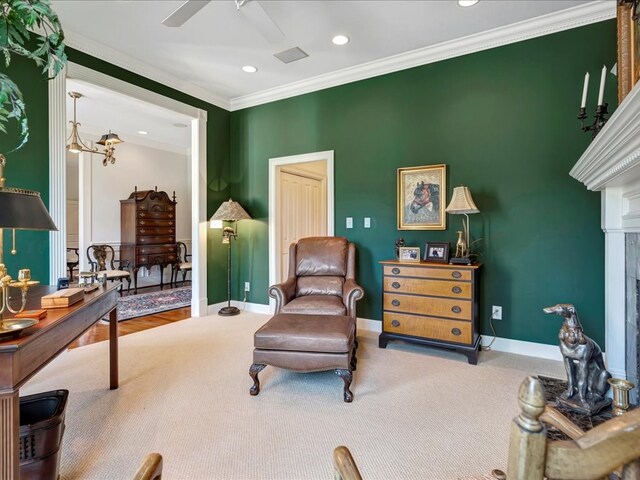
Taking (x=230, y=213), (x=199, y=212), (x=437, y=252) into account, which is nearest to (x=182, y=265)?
(x=199, y=212)

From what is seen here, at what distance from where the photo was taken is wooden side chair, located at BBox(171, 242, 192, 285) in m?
6.67

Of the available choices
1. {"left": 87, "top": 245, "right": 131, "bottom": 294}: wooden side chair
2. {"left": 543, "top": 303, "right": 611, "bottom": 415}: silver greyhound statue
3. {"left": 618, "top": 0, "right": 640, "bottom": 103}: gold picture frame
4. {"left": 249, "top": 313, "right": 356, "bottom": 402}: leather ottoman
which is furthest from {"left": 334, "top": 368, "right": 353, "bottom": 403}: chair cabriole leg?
{"left": 87, "top": 245, "right": 131, "bottom": 294}: wooden side chair

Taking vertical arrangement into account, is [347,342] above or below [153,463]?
below

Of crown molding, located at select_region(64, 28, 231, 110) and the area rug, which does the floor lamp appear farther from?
crown molding, located at select_region(64, 28, 231, 110)

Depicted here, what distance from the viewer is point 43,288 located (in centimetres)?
211

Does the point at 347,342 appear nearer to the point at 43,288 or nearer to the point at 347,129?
the point at 43,288

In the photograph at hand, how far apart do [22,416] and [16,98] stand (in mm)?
1479

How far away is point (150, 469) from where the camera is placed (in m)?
0.73

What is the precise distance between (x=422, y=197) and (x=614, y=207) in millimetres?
1552

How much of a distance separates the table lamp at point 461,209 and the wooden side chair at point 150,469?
110 inches

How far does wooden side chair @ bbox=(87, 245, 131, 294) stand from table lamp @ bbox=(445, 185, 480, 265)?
5.16 metres

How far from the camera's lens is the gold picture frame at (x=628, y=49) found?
56.2 inches

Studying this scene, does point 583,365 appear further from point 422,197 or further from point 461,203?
point 422,197

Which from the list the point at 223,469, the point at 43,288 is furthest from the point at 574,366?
the point at 43,288
